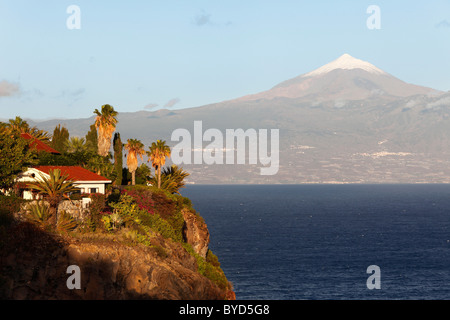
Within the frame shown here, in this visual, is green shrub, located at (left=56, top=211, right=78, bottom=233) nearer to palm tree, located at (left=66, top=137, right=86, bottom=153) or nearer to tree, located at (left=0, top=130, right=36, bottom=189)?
tree, located at (left=0, top=130, right=36, bottom=189)

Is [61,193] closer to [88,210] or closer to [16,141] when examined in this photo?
[88,210]

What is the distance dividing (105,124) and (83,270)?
144 feet

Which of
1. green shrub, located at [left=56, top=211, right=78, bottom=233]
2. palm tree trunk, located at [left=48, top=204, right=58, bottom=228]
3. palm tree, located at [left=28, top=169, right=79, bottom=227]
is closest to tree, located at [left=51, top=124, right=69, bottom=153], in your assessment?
palm tree, located at [left=28, top=169, right=79, bottom=227]

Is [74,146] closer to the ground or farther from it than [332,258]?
Answer: farther from it

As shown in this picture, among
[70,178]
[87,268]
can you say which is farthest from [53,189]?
[87,268]

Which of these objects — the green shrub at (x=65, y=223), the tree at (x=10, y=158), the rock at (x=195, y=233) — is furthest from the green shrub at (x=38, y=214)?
the rock at (x=195, y=233)

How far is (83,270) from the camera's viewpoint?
1767 inches

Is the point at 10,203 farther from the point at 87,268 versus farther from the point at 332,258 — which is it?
the point at 332,258

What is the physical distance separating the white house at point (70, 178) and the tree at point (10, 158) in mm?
921

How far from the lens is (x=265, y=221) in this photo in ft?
625

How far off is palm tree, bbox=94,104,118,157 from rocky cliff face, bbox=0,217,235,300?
38.6 meters

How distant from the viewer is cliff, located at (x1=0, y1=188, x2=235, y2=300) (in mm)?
43375

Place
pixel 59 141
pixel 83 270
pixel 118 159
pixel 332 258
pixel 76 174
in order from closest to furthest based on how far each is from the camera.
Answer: pixel 83 270 → pixel 76 174 → pixel 118 159 → pixel 59 141 → pixel 332 258

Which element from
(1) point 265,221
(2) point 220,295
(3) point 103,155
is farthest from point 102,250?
(1) point 265,221
